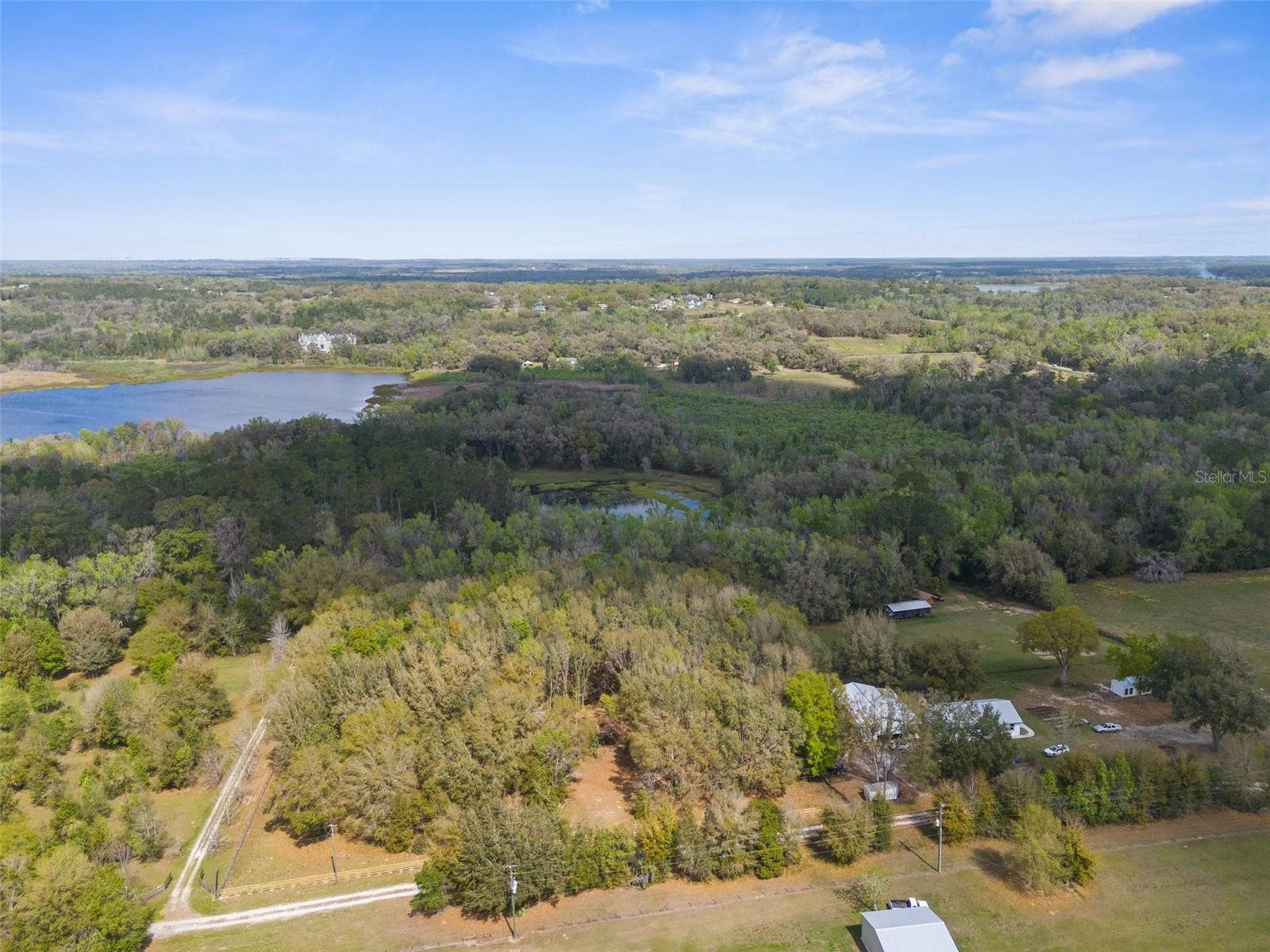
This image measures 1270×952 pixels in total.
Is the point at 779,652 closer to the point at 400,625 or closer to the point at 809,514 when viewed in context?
the point at 400,625

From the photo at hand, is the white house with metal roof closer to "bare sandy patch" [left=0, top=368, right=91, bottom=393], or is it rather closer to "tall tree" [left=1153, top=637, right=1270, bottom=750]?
"tall tree" [left=1153, top=637, right=1270, bottom=750]

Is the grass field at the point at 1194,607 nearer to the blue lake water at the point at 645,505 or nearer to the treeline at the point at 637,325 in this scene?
the blue lake water at the point at 645,505

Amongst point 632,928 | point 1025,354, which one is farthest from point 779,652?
point 1025,354

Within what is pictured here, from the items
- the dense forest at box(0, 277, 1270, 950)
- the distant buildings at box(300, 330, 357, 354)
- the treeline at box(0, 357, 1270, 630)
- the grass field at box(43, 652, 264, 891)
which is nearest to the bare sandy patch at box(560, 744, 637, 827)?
the dense forest at box(0, 277, 1270, 950)

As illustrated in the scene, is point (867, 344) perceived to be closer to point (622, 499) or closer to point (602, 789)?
point (622, 499)

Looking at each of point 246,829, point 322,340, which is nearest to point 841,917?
point 246,829

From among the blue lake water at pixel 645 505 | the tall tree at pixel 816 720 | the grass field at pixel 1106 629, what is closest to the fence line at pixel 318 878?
the tall tree at pixel 816 720

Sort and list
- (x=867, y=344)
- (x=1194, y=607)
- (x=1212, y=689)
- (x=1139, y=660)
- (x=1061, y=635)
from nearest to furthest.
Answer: (x=1212, y=689) → (x=1139, y=660) → (x=1061, y=635) → (x=1194, y=607) → (x=867, y=344)
